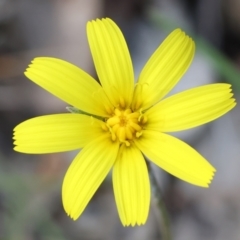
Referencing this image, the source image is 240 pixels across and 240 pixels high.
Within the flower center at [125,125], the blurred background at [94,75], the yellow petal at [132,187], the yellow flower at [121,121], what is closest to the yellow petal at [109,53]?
the yellow flower at [121,121]

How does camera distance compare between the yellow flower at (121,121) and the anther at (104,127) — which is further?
the anther at (104,127)

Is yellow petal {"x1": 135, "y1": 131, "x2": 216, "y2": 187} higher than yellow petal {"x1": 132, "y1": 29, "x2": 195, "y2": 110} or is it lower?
lower

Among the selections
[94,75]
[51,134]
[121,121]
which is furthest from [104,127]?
[94,75]

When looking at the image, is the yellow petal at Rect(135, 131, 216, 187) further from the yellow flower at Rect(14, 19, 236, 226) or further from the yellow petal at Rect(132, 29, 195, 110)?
the yellow petal at Rect(132, 29, 195, 110)

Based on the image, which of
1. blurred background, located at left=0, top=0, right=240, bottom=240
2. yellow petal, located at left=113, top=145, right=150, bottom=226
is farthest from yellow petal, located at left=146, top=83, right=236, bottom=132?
blurred background, located at left=0, top=0, right=240, bottom=240

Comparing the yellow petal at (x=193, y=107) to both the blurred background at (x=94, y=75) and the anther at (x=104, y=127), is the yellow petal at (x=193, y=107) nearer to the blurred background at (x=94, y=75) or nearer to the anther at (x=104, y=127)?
the anther at (x=104, y=127)

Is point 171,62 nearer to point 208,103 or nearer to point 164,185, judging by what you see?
point 208,103
